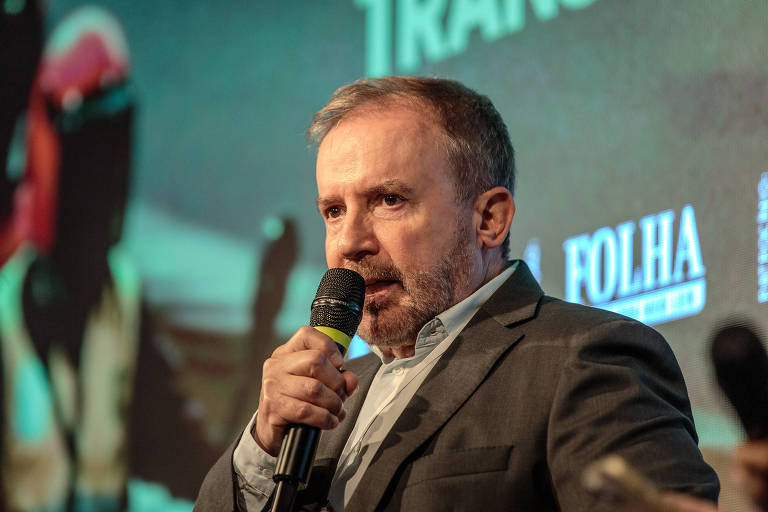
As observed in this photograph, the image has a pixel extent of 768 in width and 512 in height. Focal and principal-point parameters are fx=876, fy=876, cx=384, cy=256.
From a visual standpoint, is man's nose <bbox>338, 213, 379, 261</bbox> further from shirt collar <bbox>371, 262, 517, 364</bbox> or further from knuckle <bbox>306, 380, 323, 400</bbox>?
knuckle <bbox>306, 380, 323, 400</bbox>

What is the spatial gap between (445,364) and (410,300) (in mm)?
186

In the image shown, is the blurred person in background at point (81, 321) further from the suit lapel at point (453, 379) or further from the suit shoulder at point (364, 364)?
the suit lapel at point (453, 379)

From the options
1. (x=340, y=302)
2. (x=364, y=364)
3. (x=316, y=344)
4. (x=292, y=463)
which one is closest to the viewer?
(x=292, y=463)

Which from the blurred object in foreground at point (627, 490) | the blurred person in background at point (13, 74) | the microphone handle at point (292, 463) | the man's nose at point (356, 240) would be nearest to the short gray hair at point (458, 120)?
the man's nose at point (356, 240)

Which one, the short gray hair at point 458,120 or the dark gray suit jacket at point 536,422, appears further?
the short gray hair at point 458,120

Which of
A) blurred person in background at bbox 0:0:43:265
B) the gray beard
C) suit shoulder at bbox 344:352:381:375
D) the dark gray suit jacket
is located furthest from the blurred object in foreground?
blurred person in background at bbox 0:0:43:265

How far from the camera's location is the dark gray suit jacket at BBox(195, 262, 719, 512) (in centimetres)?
158

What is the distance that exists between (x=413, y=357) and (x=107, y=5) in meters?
3.18

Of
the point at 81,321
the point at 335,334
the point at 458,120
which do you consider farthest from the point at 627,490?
the point at 81,321

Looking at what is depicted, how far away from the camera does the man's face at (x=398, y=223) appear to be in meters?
2.03

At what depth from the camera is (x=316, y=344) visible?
1631 millimetres

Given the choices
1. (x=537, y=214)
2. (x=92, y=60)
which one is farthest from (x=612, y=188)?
(x=92, y=60)

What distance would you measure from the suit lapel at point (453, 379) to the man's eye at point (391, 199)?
0.32 metres

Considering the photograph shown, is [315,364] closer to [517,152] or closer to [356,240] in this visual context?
[356,240]
